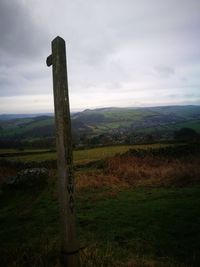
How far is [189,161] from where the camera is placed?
16.4 m

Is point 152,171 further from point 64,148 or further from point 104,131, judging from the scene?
point 104,131

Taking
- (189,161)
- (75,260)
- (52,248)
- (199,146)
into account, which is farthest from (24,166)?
(75,260)

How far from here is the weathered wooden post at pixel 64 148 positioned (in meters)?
3.47

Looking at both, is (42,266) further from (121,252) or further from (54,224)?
(54,224)

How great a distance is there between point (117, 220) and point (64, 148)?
508 cm

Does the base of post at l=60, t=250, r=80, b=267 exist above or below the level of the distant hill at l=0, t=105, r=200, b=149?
above

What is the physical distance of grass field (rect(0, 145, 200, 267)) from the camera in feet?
15.2

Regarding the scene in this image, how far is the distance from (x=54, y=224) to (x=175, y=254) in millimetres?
3953

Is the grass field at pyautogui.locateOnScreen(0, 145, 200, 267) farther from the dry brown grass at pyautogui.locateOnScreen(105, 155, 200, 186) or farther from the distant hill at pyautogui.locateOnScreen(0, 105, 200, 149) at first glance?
the distant hill at pyautogui.locateOnScreen(0, 105, 200, 149)

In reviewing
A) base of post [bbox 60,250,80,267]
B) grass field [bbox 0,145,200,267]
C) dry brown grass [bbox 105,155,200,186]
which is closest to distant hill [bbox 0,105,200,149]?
dry brown grass [bbox 105,155,200,186]

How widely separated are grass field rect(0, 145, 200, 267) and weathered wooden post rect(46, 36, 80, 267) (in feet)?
2.33

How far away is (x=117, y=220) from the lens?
7.72 meters

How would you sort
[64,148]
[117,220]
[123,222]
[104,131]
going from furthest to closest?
[104,131]
[117,220]
[123,222]
[64,148]

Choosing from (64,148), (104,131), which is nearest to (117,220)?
(64,148)
